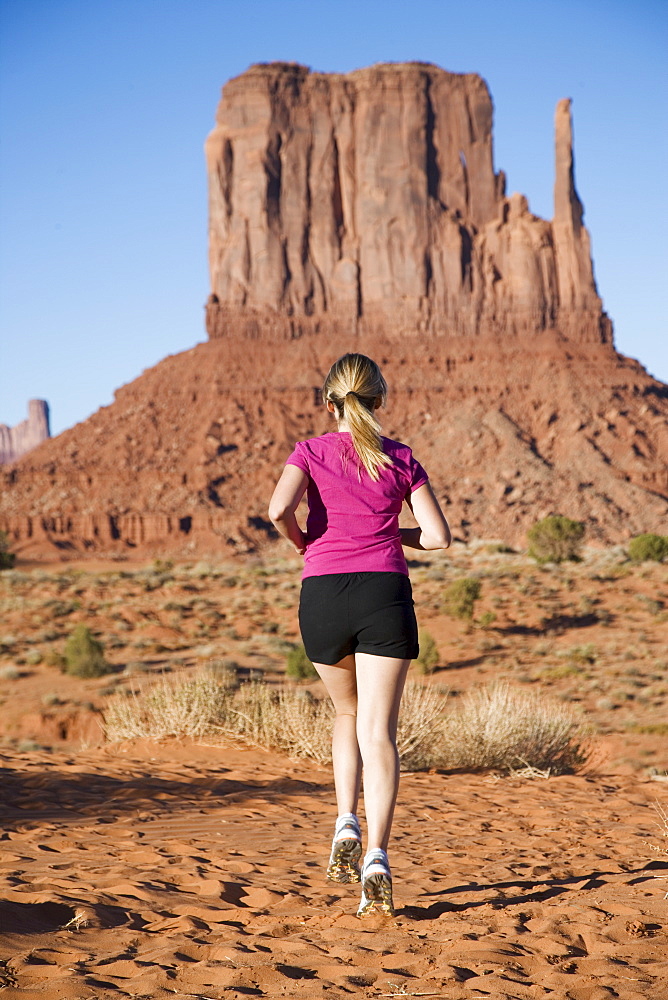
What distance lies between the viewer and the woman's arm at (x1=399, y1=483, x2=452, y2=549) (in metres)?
4.06

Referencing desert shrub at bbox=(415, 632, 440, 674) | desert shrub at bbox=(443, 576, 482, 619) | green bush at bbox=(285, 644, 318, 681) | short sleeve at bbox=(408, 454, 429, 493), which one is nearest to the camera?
short sleeve at bbox=(408, 454, 429, 493)

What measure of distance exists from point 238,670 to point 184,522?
4294 cm

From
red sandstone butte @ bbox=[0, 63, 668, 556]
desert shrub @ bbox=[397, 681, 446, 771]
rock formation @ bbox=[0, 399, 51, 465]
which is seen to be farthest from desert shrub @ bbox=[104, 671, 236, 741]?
rock formation @ bbox=[0, 399, 51, 465]

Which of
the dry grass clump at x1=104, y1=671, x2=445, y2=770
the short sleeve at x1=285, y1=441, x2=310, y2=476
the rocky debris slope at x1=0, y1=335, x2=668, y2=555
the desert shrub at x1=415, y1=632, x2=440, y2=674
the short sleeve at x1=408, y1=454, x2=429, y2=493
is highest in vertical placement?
the rocky debris slope at x1=0, y1=335, x2=668, y2=555

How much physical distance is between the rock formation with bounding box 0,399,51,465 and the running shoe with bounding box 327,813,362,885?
16848 cm

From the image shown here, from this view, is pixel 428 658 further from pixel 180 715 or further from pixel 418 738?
pixel 418 738

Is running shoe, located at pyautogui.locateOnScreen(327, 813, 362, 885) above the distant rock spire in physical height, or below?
below

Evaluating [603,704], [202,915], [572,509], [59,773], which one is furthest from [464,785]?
[572,509]

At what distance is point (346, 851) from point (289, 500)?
1476mm

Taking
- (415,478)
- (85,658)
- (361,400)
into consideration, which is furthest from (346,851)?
(85,658)

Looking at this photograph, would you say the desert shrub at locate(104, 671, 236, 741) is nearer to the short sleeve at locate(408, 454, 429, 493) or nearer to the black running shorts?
the black running shorts

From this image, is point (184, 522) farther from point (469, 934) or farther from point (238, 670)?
point (469, 934)

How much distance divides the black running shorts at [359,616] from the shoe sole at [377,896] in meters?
0.82

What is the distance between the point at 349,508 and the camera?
4.01 meters
